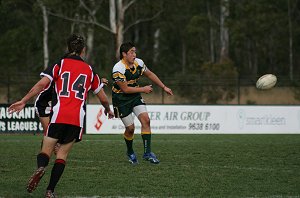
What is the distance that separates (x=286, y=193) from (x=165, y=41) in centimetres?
5300

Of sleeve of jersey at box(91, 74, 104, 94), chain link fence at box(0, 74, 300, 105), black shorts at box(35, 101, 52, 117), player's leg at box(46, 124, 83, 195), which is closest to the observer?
player's leg at box(46, 124, 83, 195)

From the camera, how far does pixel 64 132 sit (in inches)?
345

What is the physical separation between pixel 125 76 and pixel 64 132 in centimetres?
408

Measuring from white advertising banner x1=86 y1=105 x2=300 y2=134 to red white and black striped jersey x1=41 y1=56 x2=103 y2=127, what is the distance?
54.0 feet

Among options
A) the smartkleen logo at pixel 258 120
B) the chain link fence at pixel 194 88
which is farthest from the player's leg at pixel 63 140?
the chain link fence at pixel 194 88

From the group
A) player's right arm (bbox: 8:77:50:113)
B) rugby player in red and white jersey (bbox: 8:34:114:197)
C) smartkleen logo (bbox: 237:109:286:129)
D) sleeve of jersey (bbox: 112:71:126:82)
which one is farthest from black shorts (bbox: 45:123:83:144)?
smartkleen logo (bbox: 237:109:286:129)

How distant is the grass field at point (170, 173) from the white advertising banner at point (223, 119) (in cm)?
895

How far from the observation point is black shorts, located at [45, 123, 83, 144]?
8.69 meters

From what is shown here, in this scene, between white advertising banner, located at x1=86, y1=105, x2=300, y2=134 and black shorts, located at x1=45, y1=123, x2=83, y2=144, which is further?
white advertising banner, located at x1=86, y1=105, x2=300, y2=134

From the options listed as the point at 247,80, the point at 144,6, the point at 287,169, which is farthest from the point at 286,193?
the point at 144,6

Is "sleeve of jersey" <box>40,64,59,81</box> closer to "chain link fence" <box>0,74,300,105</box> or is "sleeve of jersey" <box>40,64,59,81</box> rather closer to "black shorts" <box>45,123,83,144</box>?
"black shorts" <box>45,123,83,144</box>

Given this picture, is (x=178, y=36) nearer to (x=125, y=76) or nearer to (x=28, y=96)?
(x=125, y=76)

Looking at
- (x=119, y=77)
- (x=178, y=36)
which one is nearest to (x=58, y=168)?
(x=119, y=77)

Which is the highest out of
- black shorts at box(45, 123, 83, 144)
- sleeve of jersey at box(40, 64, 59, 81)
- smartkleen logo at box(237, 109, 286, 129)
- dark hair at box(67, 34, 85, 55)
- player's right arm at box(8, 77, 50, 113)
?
dark hair at box(67, 34, 85, 55)
